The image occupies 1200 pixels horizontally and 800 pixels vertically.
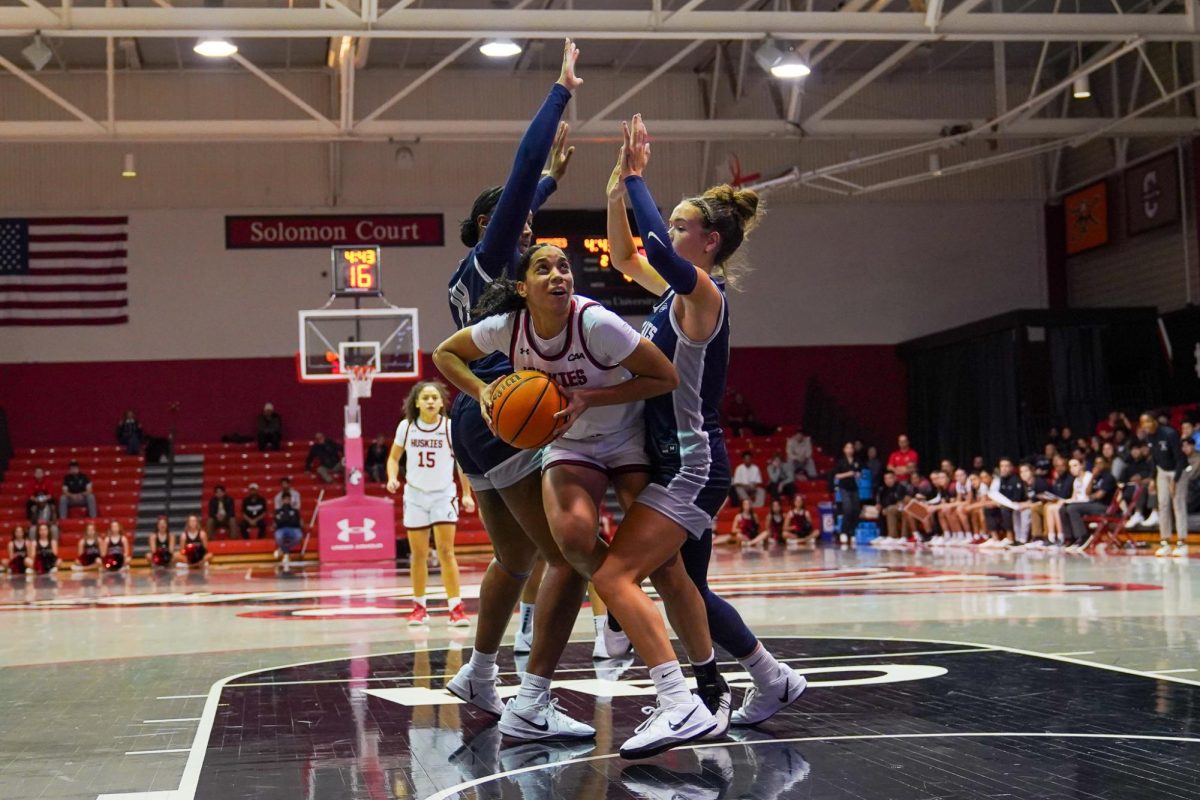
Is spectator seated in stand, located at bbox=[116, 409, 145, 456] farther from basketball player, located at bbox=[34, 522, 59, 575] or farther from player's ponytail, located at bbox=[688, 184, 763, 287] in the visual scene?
player's ponytail, located at bbox=[688, 184, 763, 287]

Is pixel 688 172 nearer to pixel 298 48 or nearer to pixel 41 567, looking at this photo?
pixel 298 48

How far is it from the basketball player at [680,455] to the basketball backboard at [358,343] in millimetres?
16210

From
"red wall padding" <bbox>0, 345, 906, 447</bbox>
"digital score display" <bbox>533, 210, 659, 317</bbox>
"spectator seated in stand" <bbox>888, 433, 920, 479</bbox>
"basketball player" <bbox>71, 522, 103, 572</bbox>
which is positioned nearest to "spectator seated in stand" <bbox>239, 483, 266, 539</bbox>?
"basketball player" <bbox>71, 522, 103, 572</bbox>

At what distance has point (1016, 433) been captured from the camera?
25.0 meters

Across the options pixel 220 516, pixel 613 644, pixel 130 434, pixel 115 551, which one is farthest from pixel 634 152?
pixel 130 434

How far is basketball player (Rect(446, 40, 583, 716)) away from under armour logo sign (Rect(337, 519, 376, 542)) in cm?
1544

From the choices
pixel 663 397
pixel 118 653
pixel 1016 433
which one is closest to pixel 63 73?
pixel 1016 433

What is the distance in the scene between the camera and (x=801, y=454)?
2681cm

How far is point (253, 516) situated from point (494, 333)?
1960 cm

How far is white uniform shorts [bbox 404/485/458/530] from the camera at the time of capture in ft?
31.5

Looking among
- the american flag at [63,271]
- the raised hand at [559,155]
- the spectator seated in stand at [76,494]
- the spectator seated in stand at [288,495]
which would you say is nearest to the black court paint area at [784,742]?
the raised hand at [559,155]

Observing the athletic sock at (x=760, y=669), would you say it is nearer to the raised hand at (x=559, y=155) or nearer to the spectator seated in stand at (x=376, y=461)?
the raised hand at (x=559, y=155)

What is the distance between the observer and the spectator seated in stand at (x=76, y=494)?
24.1 m

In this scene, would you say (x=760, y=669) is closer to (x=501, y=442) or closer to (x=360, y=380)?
(x=501, y=442)
